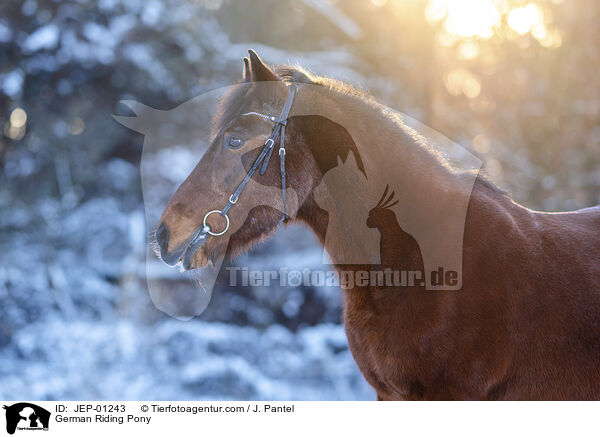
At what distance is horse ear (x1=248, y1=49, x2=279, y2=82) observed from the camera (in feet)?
6.98

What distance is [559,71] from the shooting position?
694 centimetres

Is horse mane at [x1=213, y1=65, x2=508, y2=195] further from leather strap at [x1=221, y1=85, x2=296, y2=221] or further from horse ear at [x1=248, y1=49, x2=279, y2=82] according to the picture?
leather strap at [x1=221, y1=85, x2=296, y2=221]

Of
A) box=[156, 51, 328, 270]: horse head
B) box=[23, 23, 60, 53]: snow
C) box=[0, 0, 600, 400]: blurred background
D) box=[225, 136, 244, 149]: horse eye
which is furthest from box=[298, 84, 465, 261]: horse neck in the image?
box=[23, 23, 60, 53]: snow

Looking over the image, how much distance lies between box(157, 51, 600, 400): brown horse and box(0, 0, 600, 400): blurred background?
336cm

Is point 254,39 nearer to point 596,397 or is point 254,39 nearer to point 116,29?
point 116,29

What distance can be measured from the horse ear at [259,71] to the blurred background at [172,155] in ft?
11.3

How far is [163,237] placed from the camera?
2.07 meters

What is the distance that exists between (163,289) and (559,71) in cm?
672

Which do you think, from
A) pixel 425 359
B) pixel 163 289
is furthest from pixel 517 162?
pixel 425 359

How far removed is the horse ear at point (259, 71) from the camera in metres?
2.13
